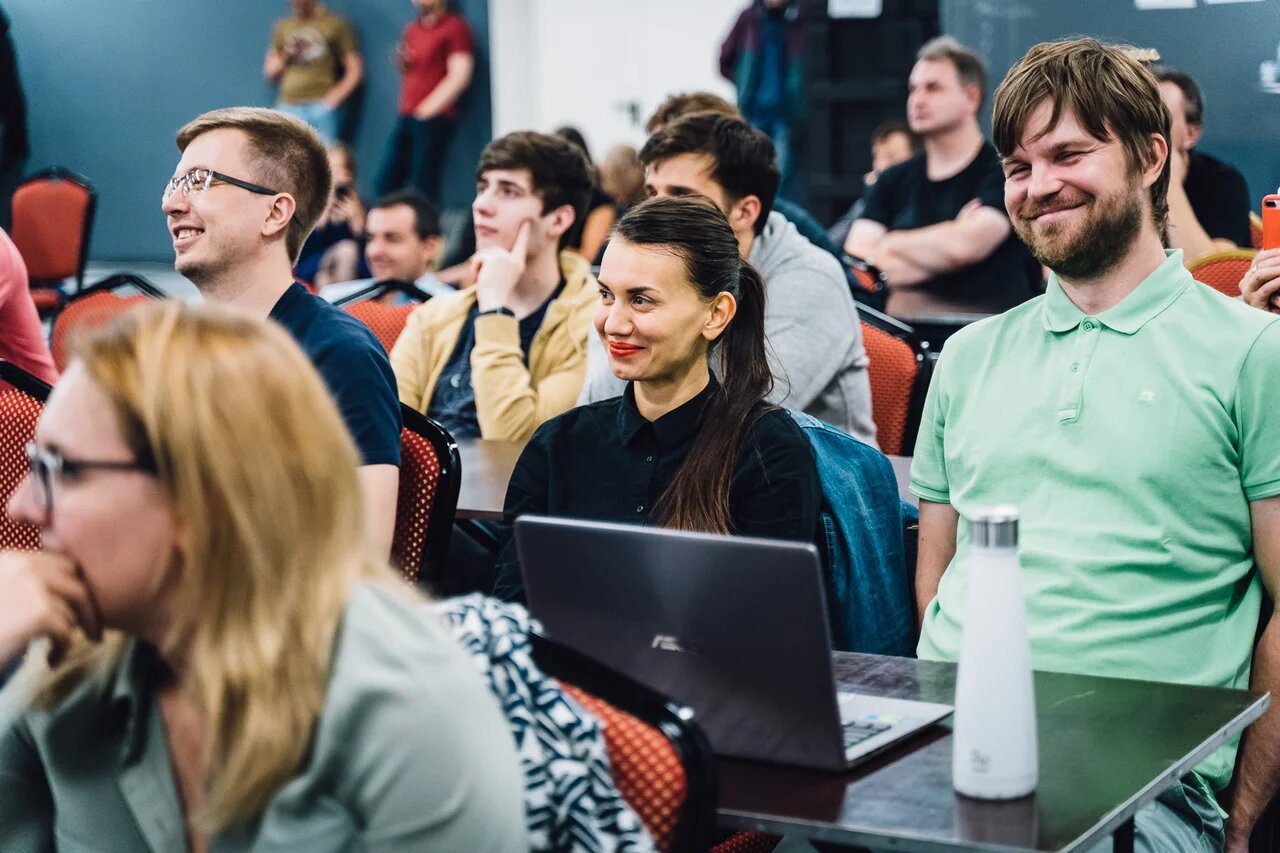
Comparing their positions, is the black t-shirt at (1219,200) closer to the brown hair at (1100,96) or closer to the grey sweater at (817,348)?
the grey sweater at (817,348)

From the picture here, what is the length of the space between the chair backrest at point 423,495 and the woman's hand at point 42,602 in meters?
1.18

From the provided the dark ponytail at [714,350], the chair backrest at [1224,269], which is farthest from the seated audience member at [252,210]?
the chair backrest at [1224,269]

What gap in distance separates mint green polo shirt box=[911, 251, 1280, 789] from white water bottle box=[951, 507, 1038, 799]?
1.91 ft

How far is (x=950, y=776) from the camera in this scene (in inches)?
57.3

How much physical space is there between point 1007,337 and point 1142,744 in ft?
2.40

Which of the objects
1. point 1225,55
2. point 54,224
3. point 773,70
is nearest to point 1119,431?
point 1225,55

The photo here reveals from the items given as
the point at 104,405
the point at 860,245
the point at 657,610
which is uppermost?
the point at 104,405

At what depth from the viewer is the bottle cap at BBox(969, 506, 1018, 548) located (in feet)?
4.35

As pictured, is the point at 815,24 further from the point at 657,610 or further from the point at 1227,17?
the point at 657,610

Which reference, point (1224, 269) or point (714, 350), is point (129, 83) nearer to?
point (1224, 269)

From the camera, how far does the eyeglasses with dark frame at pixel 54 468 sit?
1.16 m

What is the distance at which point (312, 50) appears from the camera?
1069 cm

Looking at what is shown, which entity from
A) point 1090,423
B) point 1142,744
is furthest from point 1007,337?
point 1142,744

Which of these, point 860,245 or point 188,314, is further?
point 860,245
